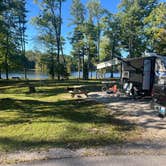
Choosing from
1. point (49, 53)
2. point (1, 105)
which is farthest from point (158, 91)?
point (49, 53)

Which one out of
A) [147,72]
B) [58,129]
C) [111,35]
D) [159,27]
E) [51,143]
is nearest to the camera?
[51,143]

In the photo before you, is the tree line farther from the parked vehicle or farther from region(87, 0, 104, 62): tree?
the parked vehicle

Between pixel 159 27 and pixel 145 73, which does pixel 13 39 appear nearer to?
pixel 159 27

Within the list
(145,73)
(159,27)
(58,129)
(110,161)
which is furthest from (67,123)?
(159,27)

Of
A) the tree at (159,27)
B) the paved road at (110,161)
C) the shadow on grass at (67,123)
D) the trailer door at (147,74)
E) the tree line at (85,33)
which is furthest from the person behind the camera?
the tree line at (85,33)

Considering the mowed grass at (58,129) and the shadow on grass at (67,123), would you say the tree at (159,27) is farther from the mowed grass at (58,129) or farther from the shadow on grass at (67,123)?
the mowed grass at (58,129)

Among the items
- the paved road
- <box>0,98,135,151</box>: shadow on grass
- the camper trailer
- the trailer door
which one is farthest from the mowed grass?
the trailer door

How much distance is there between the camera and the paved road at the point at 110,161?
437 cm

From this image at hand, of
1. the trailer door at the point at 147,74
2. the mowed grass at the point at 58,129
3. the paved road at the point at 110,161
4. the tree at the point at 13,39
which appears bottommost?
the paved road at the point at 110,161

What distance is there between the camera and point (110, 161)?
177 inches

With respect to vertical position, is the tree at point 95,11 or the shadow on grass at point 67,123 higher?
the tree at point 95,11

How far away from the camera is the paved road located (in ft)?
14.3

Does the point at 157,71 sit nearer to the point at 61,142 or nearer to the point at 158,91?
the point at 158,91

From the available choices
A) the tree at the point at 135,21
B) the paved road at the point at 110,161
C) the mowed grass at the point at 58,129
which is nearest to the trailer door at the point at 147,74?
the mowed grass at the point at 58,129
